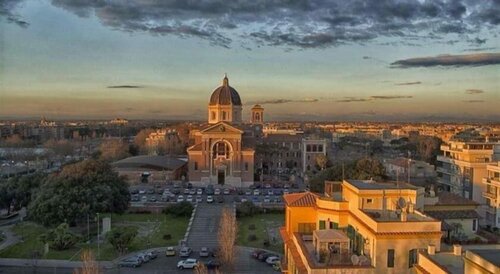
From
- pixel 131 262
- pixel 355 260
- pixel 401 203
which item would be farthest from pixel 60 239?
pixel 401 203

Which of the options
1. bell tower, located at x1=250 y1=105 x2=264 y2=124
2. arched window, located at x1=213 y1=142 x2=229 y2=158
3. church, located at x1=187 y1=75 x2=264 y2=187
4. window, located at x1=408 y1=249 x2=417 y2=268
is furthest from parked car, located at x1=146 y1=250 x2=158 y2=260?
bell tower, located at x1=250 y1=105 x2=264 y2=124

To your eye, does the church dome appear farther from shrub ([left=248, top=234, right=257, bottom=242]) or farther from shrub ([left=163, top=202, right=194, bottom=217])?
shrub ([left=248, top=234, right=257, bottom=242])

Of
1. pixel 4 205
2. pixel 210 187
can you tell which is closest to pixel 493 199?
pixel 210 187

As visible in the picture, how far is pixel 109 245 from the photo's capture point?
29250 millimetres

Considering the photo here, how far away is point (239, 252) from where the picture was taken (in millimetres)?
28328

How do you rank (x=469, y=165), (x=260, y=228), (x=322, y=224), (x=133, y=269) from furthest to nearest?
(x=469, y=165), (x=260, y=228), (x=133, y=269), (x=322, y=224)

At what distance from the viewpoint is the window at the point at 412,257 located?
44.6 ft

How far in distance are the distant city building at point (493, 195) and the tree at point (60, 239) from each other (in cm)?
2594

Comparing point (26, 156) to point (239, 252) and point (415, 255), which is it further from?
point (415, 255)

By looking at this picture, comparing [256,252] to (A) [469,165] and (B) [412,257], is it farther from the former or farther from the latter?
(A) [469,165]

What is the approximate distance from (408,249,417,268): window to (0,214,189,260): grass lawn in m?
A: 17.9

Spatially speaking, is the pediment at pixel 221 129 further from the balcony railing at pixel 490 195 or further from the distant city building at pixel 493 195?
the distant city building at pixel 493 195

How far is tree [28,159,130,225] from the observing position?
31188 millimetres

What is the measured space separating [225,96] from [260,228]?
30359 mm
